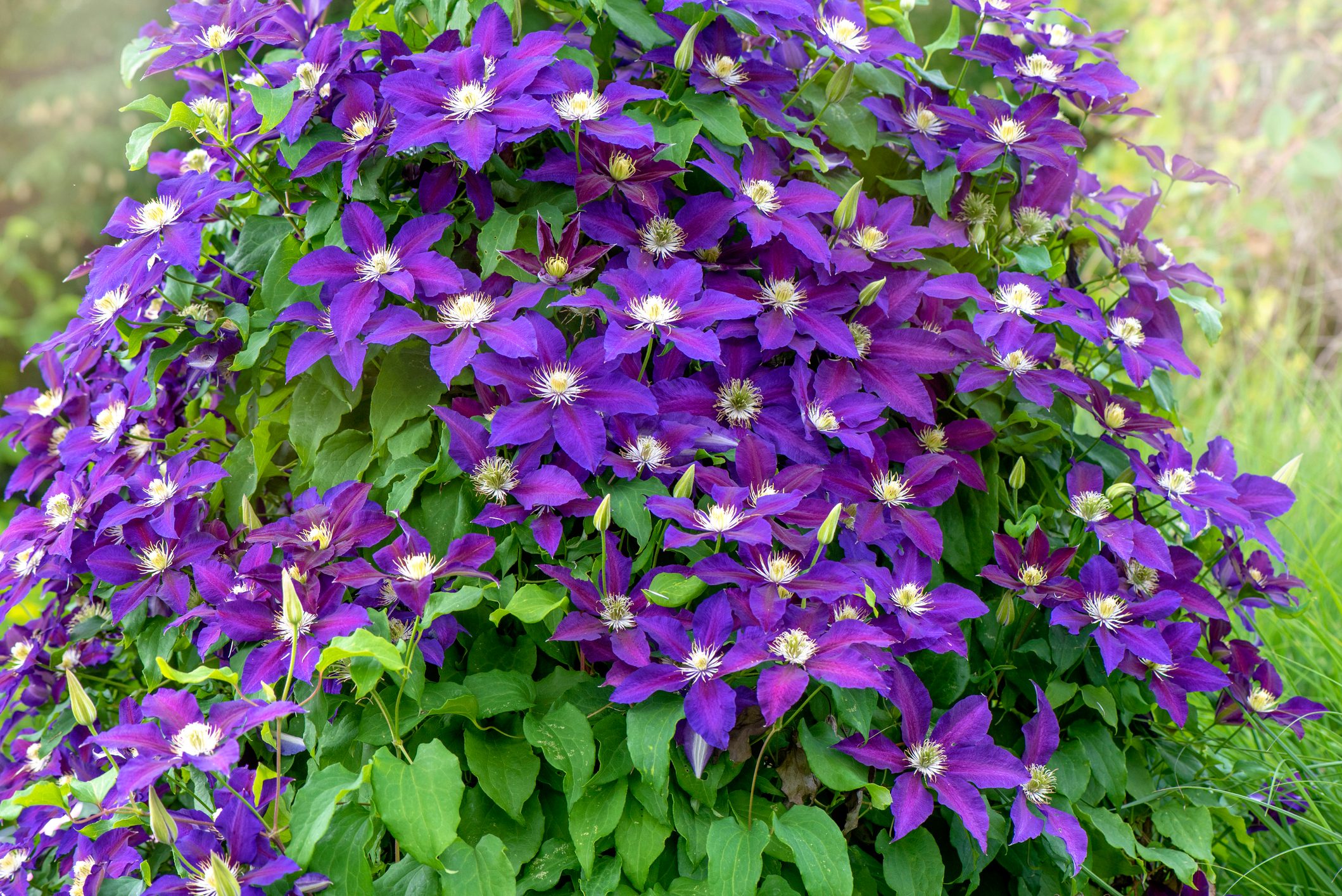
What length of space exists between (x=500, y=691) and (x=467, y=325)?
394 millimetres

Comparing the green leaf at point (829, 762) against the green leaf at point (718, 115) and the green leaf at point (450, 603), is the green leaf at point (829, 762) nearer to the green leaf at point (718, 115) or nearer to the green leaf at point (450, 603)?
the green leaf at point (450, 603)

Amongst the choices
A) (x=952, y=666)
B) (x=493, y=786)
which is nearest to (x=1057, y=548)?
(x=952, y=666)

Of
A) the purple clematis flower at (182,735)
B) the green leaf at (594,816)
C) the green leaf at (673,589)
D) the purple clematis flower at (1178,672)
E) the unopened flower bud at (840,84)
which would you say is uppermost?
the unopened flower bud at (840,84)

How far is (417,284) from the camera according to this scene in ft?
3.95

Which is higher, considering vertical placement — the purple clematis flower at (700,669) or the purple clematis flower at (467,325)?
the purple clematis flower at (467,325)

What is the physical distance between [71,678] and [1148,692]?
4.13ft

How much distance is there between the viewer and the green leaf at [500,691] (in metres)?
1.11

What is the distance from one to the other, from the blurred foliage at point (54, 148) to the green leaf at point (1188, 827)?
4070 mm

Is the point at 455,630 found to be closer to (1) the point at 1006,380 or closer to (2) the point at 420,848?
(2) the point at 420,848

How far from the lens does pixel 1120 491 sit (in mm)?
1251

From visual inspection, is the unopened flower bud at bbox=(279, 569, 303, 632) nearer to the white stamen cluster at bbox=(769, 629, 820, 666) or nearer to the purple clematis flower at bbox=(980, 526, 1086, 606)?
the white stamen cluster at bbox=(769, 629, 820, 666)

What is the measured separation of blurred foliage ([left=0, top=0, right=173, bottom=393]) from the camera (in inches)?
166

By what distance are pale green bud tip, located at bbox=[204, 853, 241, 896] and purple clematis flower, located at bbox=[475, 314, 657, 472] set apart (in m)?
0.47

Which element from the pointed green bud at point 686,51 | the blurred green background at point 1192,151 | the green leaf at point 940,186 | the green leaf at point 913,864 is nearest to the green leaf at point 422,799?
the green leaf at point 913,864
